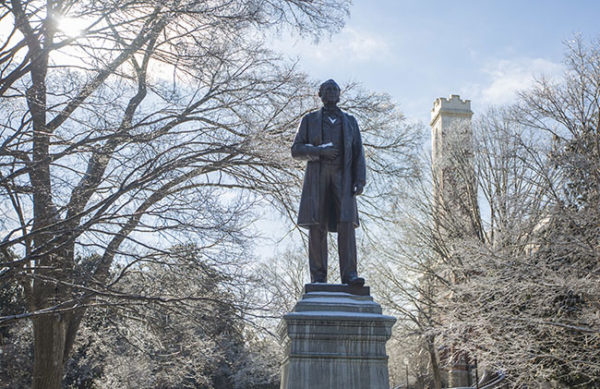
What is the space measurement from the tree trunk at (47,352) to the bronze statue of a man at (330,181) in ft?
21.8

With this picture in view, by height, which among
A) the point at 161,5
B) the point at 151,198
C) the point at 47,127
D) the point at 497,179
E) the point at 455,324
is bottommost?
the point at 455,324

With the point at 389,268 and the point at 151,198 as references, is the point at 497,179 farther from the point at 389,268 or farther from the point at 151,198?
the point at 151,198

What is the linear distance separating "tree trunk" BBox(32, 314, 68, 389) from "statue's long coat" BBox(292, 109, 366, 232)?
6.69m

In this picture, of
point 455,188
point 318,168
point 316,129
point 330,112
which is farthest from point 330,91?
point 455,188

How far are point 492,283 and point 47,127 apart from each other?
422 inches

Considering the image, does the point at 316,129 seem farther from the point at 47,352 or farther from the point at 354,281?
the point at 47,352

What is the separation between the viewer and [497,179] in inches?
746

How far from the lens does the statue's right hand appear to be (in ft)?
17.8

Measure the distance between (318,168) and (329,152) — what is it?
228 millimetres

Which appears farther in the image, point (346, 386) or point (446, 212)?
point (446, 212)

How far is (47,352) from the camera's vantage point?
1002 centimetres

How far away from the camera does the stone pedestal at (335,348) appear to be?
472 cm

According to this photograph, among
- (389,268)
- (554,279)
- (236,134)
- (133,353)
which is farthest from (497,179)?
(133,353)

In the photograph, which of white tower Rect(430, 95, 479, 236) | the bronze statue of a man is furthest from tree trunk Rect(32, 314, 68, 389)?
white tower Rect(430, 95, 479, 236)
